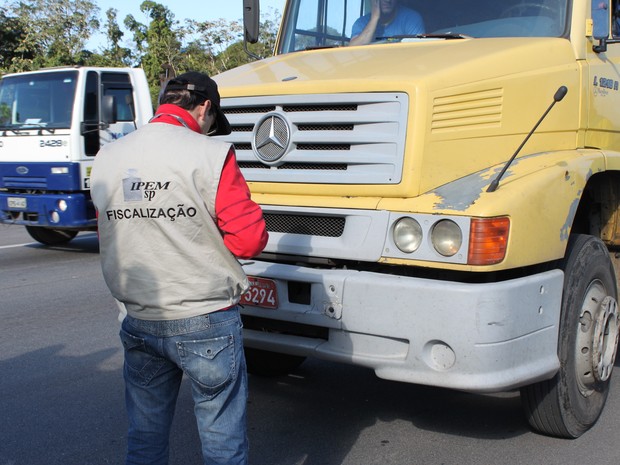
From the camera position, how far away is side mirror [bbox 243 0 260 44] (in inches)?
223

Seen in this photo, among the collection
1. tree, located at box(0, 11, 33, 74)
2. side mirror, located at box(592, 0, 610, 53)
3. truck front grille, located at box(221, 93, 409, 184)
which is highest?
tree, located at box(0, 11, 33, 74)

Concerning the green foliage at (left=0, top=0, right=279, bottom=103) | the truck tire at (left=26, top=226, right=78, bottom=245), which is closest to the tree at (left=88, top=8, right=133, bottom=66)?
the green foliage at (left=0, top=0, right=279, bottom=103)

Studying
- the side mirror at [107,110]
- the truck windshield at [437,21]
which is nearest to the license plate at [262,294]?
the truck windshield at [437,21]

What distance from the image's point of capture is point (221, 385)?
2914 millimetres

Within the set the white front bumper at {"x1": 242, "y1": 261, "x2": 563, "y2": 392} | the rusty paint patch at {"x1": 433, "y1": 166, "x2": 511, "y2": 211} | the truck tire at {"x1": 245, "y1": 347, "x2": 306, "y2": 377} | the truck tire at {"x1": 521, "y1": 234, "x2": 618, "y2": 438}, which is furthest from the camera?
the truck tire at {"x1": 245, "y1": 347, "x2": 306, "y2": 377}

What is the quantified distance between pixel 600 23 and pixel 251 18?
2.28 metres

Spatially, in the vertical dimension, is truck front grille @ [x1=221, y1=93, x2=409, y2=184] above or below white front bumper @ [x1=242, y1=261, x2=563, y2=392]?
above

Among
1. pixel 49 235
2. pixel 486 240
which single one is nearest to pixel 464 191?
pixel 486 240

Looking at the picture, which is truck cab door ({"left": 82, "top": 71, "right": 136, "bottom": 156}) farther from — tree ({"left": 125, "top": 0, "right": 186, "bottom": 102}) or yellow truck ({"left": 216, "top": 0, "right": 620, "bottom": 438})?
tree ({"left": 125, "top": 0, "right": 186, "bottom": 102})

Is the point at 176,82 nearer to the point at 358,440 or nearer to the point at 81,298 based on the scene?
the point at 358,440

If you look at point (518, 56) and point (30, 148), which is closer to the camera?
point (518, 56)

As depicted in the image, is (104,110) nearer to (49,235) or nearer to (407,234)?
(49,235)

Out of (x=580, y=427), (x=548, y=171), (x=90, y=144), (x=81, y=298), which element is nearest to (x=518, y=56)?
(x=548, y=171)

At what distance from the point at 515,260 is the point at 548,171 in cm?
53
